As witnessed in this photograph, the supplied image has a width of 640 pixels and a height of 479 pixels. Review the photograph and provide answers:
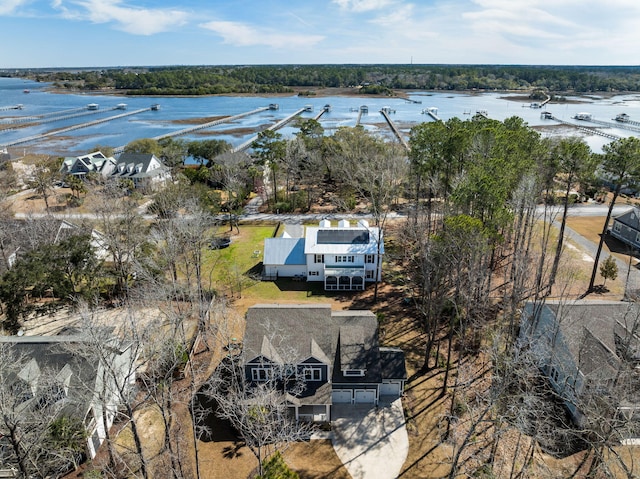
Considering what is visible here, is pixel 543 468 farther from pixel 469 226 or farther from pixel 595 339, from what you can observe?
pixel 469 226

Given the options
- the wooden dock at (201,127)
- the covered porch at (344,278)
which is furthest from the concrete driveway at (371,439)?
the wooden dock at (201,127)

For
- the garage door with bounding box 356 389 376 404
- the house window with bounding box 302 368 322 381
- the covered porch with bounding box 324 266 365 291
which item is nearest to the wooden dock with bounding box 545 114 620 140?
the covered porch with bounding box 324 266 365 291

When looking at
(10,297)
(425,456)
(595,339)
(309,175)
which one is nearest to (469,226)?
(595,339)

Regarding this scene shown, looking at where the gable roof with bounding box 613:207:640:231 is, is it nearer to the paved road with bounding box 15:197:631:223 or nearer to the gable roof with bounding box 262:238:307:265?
Answer: the paved road with bounding box 15:197:631:223

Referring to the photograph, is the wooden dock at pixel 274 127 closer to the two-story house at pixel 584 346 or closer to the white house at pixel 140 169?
the white house at pixel 140 169

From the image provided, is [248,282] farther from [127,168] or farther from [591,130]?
[591,130]
